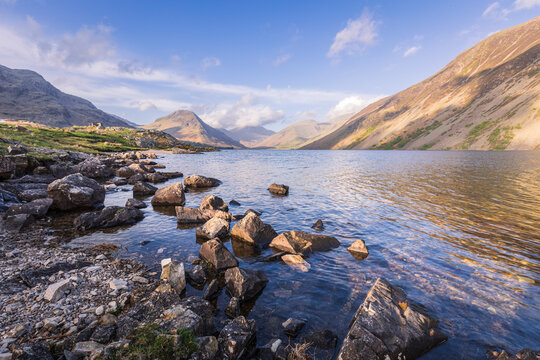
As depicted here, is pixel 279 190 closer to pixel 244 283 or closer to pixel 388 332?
pixel 244 283

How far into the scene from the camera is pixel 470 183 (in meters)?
34.4

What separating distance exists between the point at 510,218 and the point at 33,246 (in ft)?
107

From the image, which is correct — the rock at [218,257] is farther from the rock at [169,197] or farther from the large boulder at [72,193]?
the large boulder at [72,193]

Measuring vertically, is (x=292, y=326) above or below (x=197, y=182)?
below

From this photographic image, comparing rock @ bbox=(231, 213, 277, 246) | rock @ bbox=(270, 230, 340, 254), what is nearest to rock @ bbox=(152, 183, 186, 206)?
rock @ bbox=(231, 213, 277, 246)

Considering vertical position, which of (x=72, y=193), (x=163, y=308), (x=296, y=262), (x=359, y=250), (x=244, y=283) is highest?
(x=72, y=193)

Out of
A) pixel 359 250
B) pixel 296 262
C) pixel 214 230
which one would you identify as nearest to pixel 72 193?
pixel 214 230

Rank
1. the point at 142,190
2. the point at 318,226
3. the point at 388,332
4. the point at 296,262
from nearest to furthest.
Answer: the point at 388,332 < the point at 296,262 < the point at 318,226 < the point at 142,190

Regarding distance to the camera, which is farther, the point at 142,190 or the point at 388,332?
the point at 142,190

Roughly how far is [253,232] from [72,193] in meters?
16.3

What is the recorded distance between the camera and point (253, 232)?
582 inches

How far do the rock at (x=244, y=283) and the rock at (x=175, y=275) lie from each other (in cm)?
182

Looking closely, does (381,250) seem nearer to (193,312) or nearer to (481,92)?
(193,312)

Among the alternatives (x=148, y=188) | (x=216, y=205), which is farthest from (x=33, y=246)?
(x=148, y=188)
